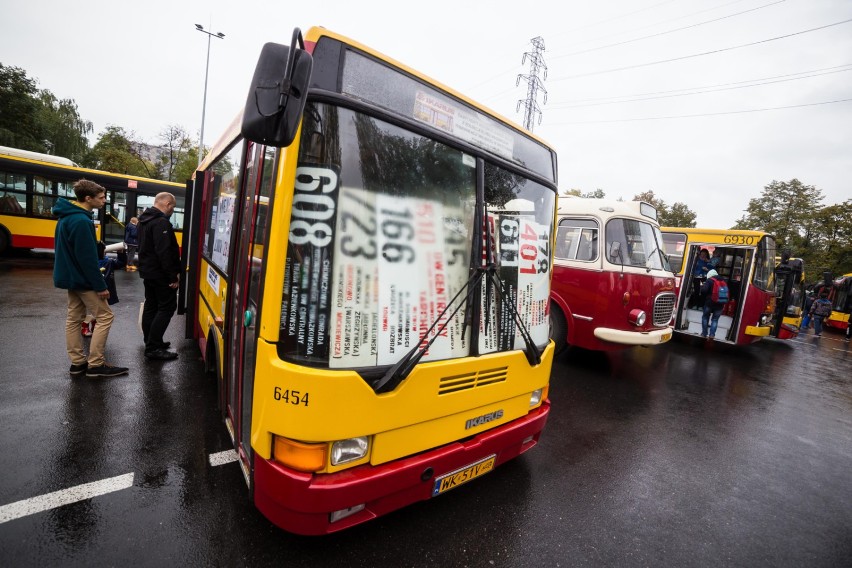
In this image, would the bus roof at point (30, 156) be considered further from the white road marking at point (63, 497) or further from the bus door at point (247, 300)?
the bus door at point (247, 300)

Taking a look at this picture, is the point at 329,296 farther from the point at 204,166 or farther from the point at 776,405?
the point at 776,405

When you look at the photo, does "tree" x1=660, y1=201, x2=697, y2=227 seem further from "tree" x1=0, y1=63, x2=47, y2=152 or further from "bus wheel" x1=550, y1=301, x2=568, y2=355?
"tree" x1=0, y1=63, x2=47, y2=152

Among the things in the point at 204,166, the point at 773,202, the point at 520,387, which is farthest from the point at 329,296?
the point at 773,202

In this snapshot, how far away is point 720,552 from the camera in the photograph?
8.38 ft

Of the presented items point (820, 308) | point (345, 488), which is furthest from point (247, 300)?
point (820, 308)

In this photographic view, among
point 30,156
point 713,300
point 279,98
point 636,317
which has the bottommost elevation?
point 636,317

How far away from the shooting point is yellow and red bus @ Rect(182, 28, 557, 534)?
1843 mm

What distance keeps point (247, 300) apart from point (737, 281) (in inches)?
455

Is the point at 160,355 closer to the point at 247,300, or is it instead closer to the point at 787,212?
the point at 247,300

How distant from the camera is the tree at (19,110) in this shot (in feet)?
87.6

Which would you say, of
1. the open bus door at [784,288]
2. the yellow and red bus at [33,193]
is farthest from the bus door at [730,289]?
the yellow and red bus at [33,193]

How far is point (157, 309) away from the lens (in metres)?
4.98

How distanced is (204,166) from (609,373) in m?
6.79

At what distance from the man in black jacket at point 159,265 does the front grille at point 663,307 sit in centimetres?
683
